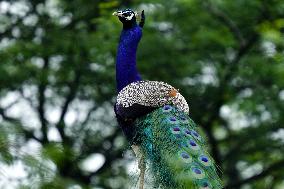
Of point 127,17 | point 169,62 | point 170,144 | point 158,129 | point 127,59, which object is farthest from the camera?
point 169,62

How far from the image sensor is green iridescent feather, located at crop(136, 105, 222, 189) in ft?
15.7

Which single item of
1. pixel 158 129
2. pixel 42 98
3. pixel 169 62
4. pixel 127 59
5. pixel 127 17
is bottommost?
pixel 42 98

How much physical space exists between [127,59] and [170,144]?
A: 70.3 inches

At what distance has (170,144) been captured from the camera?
516 centimetres

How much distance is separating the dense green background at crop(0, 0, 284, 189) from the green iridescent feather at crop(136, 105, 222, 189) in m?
2.70

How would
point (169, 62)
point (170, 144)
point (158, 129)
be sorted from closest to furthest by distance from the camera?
point (170, 144), point (158, 129), point (169, 62)

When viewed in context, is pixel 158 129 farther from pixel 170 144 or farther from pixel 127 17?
pixel 127 17

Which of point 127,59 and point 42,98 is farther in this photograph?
point 42,98

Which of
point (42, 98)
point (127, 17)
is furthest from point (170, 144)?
point (42, 98)

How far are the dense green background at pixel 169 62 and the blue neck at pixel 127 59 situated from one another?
6.06 feet

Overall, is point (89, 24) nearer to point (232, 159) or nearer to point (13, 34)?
point (13, 34)

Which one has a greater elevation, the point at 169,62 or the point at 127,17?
the point at 127,17

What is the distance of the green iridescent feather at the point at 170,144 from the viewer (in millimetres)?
4781

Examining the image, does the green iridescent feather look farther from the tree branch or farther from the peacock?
the tree branch
